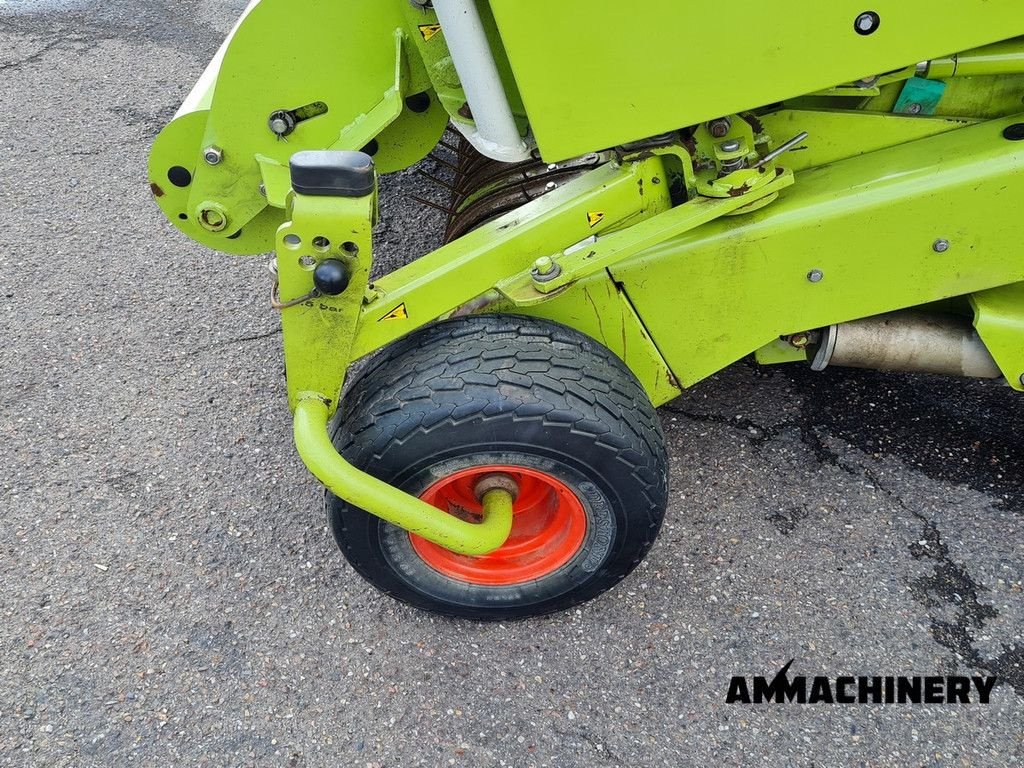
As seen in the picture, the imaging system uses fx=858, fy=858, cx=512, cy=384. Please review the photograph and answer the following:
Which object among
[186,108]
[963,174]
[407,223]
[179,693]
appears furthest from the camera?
[407,223]

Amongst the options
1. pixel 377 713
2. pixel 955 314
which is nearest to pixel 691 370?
pixel 955 314

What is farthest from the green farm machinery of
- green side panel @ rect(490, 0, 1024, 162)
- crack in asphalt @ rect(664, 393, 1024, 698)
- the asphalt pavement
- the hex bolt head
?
crack in asphalt @ rect(664, 393, 1024, 698)

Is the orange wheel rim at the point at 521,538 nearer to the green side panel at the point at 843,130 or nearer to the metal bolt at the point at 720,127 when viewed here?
the metal bolt at the point at 720,127

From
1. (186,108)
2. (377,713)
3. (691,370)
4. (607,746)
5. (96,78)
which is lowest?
(607,746)

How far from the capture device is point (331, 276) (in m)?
1.83

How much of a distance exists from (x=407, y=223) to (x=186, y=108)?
4.70ft

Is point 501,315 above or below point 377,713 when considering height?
above

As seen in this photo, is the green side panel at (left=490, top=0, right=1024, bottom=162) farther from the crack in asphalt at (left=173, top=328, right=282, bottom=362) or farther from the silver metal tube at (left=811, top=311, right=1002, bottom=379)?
the crack in asphalt at (left=173, top=328, right=282, bottom=362)

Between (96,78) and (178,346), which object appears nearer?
(178,346)

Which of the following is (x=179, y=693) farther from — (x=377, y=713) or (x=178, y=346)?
(x=178, y=346)

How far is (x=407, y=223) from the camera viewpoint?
3.80 m

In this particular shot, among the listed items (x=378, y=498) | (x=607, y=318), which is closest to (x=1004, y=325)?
(x=607, y=318)

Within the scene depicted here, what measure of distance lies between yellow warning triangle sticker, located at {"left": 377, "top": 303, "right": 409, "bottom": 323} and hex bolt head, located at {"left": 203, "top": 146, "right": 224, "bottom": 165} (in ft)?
2.68

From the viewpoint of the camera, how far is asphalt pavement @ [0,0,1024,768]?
6.91 feet
